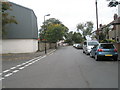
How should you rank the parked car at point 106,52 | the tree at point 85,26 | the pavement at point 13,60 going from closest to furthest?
1. the pavement at point 13,60
2. the parked car at point 106,52
3. the tree at point 85,26

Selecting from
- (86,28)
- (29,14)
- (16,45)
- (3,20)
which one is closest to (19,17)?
(29,14)

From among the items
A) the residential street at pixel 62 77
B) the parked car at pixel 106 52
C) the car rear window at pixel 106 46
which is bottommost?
the residential street at pixel 62 77

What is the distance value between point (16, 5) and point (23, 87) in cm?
2878

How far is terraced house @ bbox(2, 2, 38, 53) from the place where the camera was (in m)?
32.7

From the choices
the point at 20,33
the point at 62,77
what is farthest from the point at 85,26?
the point at 62,77

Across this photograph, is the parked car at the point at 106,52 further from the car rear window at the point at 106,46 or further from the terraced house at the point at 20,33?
the terraced house at the point at 20,33

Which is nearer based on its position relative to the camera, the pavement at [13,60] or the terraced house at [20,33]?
the pavement at [13,60]

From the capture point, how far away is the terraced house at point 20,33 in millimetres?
32688

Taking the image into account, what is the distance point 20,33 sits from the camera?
1315 inches

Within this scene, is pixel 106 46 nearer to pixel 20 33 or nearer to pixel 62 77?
pixel 62 77

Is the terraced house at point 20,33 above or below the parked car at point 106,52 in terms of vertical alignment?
above

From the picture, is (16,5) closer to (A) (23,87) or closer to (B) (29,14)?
(B) (29,14)

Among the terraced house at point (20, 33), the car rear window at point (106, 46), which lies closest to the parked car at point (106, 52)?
the car rear window at point (106, 46)

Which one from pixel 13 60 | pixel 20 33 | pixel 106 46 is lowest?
pixel 13 60
